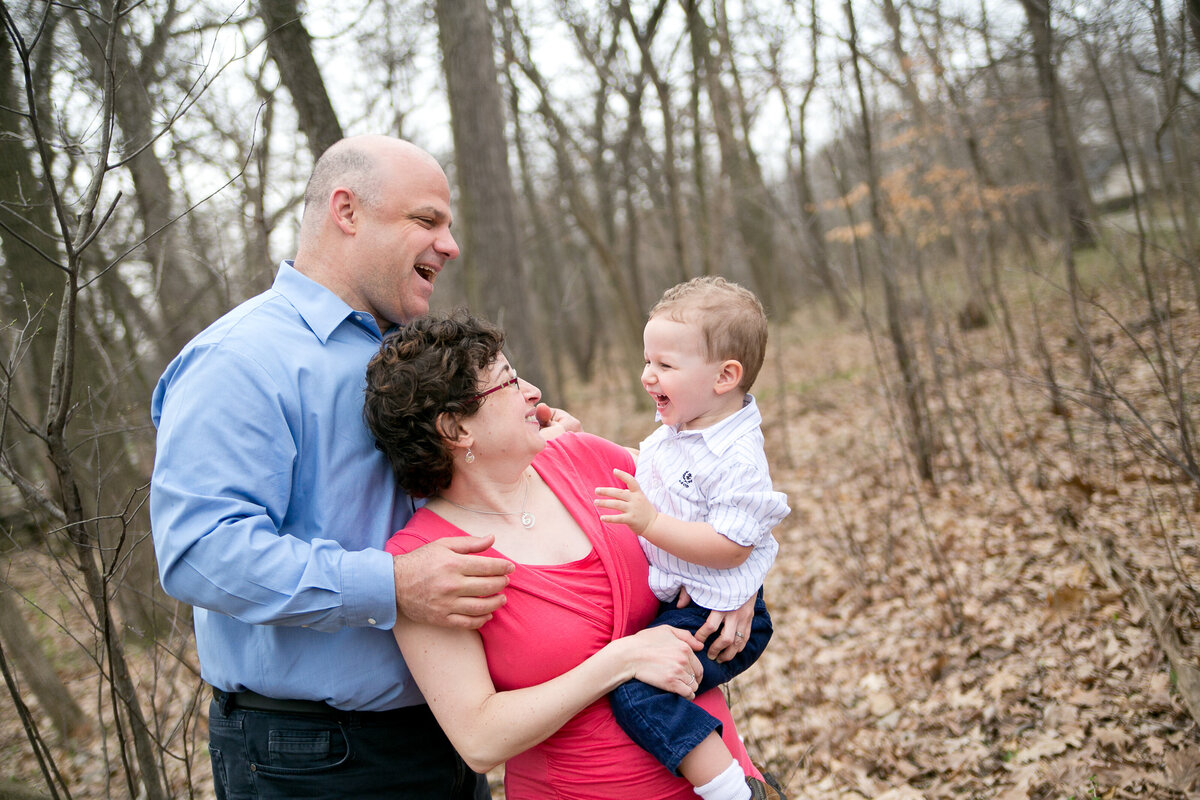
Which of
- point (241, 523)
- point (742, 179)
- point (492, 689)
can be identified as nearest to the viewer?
point (241, 523)

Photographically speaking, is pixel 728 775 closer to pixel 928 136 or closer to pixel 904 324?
pixel 904 324

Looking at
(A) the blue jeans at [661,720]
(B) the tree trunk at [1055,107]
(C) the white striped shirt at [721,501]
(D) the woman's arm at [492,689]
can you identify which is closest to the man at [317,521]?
(D) the woman's arm at [492,689]

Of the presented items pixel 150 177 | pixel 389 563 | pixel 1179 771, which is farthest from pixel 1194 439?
pixel 150 177

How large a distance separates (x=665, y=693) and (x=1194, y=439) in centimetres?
341

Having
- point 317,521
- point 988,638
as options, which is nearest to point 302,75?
point 317,521

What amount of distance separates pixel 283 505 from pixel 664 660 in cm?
100

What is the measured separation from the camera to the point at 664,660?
1893 millimetres

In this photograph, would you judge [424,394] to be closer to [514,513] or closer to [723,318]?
[514,513]

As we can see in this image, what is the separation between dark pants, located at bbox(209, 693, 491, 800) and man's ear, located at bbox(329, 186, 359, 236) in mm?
1337

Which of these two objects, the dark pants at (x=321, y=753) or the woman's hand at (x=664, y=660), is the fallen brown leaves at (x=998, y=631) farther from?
the dark pants at (x=321, y=753)

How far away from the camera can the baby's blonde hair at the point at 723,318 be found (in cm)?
215

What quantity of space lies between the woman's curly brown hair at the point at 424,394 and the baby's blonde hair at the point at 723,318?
0.56m

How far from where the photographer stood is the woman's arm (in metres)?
1.77

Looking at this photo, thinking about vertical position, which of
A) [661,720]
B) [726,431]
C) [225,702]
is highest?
[726,431]
